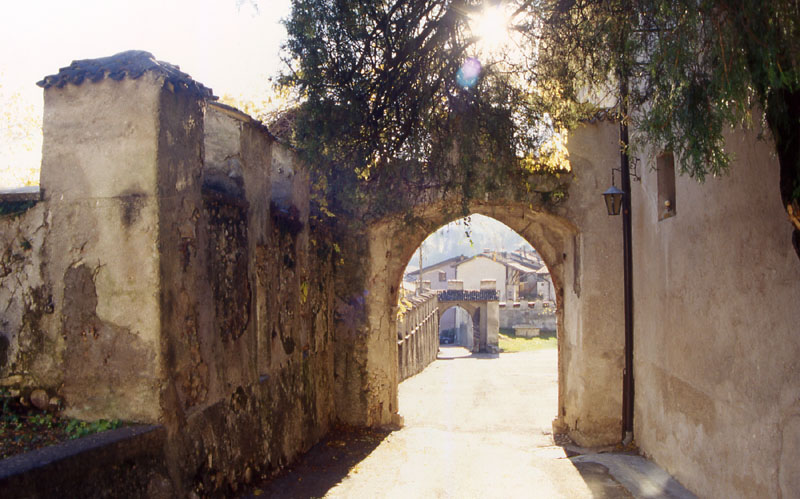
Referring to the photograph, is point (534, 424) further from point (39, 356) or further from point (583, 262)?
point (39, 356)

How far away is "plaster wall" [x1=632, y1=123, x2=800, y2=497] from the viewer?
15.1 feet

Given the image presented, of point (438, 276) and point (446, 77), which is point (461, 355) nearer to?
point (438, 276)

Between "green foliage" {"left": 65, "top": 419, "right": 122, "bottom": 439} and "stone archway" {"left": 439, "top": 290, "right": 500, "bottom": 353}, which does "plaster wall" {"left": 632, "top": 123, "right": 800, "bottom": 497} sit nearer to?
"green foliage" {"left": 65, "top": 419, "right": 122, "bottom": 439}

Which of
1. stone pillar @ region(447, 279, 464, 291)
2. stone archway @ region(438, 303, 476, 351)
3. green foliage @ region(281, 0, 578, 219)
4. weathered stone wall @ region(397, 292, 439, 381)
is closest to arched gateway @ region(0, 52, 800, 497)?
green foliage @ region(281, 0, 578, 219)

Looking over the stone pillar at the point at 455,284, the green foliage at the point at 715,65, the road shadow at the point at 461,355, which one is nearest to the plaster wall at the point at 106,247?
the green foliage at the point at 715,65

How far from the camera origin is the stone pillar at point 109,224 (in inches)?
170

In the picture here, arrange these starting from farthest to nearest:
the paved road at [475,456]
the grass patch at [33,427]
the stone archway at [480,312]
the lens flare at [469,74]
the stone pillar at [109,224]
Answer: the stone archway at [480,312]
the paved road at [475,456]
the lens flare at [469,74]
the stone pillar at [109,224]
the grass patch at [33,427]

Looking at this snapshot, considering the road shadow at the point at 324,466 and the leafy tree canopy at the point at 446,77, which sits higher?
the leafy tree canopy at the point at 446,77

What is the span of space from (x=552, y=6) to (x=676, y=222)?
2811 mm

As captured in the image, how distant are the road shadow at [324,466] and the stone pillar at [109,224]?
1.91 metres

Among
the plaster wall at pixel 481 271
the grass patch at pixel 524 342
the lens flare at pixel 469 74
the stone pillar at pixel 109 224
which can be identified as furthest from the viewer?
the plaster wall at pixel 481 271

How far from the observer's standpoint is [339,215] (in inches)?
378

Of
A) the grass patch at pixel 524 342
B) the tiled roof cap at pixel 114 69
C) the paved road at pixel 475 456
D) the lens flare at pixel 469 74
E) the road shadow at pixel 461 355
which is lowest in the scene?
the road shadow at pixel 461 355

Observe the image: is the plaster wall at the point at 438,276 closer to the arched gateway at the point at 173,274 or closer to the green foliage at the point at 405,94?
the arched gateway at the point at 173,274
